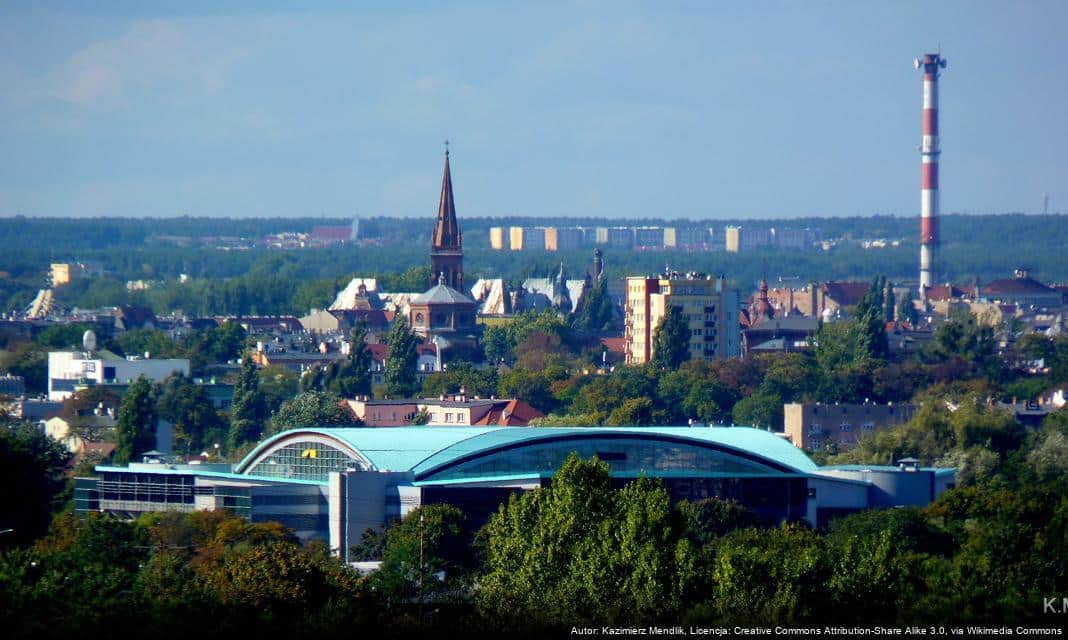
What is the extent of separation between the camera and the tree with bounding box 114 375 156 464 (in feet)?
295

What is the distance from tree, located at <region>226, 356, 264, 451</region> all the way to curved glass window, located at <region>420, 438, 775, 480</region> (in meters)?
30.5

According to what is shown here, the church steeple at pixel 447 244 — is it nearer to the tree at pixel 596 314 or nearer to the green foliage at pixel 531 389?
the tree at pixel 596 314

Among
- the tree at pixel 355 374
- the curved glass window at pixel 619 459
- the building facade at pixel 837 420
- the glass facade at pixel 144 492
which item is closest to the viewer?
the curved glass window at pixel 619 459

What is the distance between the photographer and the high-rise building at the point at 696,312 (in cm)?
14488

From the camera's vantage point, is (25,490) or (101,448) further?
(101,448)

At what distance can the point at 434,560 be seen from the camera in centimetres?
5675

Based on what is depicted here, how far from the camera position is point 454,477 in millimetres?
68312

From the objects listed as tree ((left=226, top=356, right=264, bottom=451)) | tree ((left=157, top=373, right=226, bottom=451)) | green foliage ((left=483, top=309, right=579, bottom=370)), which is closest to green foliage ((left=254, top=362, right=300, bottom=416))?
tree ((left=226, top=356, right=264, bottom=451))

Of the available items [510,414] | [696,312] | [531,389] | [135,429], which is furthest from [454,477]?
[696,312]

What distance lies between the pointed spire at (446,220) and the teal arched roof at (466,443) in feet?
352

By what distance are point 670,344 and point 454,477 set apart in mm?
65458

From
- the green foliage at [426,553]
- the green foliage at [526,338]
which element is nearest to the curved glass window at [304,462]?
the green foliage at [426,553]

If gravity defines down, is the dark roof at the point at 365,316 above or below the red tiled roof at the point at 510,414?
below

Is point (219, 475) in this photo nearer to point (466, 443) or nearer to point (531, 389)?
point (466, 443)
